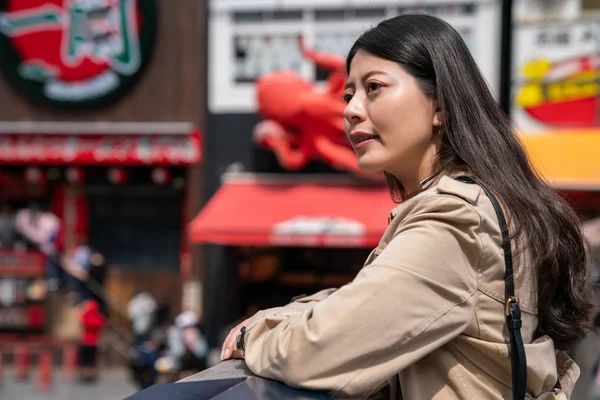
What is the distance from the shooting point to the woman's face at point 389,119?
1372mm

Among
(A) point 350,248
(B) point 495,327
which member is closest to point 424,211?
(B) point 495,327

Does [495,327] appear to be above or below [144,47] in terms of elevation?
below

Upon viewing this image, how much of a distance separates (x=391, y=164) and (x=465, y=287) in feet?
1.09

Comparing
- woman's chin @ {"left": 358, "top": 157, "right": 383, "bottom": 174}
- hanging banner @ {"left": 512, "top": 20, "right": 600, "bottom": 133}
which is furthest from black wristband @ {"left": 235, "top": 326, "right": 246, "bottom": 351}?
hanging banner @ {"left": 512, "top": 20, "right": 600, "bottom": 133}

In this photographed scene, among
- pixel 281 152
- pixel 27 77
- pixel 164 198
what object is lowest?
A: pixel 164 198

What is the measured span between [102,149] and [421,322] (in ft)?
32.4

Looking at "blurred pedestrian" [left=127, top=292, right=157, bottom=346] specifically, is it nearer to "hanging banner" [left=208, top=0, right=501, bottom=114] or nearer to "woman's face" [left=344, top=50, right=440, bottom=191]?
"hanging banner" [left=208, top=0, right=501, bottom=114]

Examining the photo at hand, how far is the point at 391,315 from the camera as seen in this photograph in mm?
1141

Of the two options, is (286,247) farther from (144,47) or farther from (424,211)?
(424,211)

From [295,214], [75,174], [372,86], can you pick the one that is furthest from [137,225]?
[372,86]

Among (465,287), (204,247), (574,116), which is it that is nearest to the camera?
(465,287)

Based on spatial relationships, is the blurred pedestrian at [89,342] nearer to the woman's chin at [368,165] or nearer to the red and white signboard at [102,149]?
the red and white signboard at [102,149]

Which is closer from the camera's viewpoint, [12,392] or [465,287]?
[465,287]

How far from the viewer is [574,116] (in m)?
8.90
